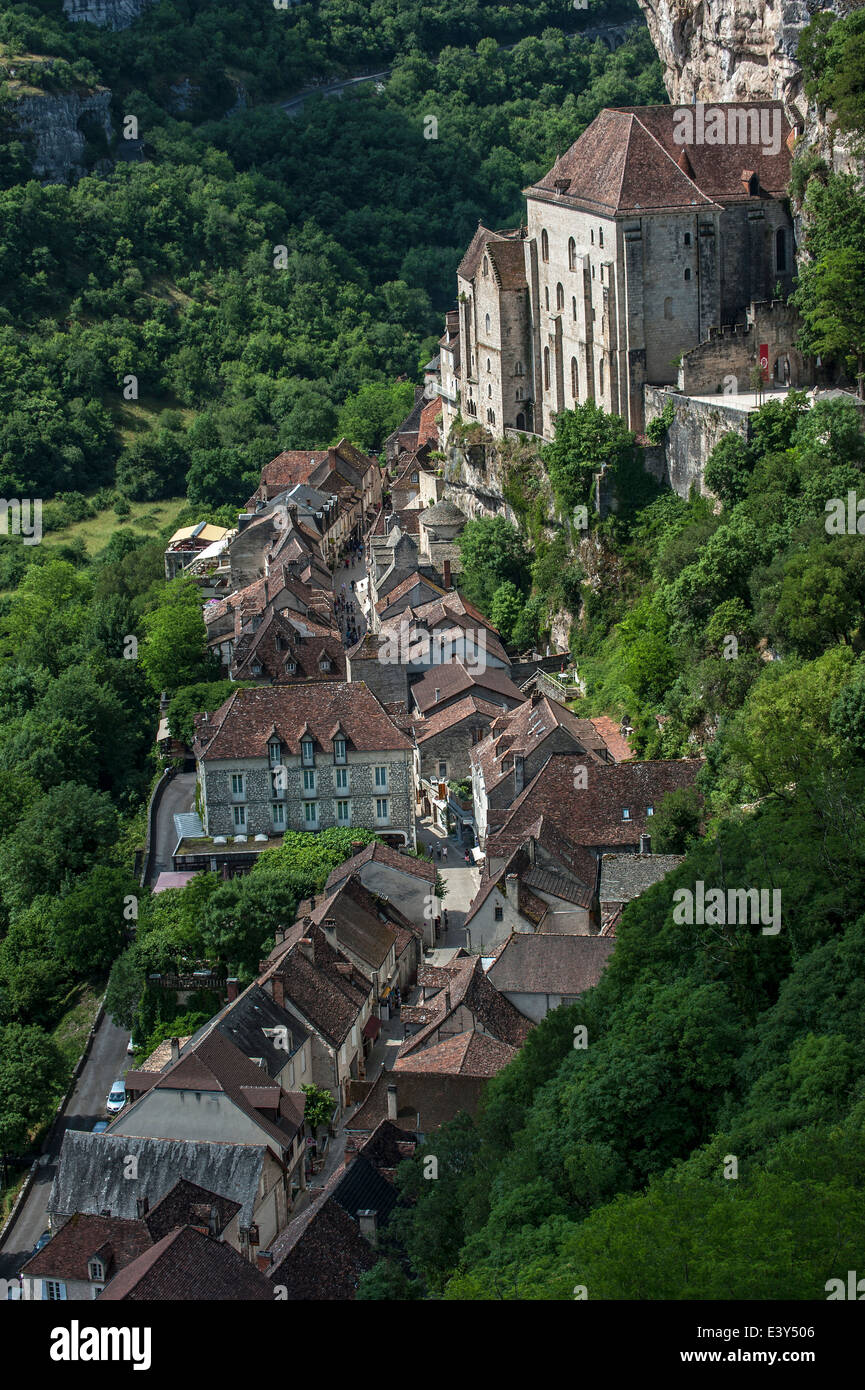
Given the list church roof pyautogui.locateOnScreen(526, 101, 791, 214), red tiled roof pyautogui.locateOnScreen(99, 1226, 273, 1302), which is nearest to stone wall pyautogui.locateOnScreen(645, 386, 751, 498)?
church roof pyautogui.locateOnScreen(526, 101, 791, 214)

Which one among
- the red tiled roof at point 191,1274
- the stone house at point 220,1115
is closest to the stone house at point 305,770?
the stone house at point 220,1115

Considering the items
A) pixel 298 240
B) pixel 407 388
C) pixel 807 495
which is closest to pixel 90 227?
pixel 298 240

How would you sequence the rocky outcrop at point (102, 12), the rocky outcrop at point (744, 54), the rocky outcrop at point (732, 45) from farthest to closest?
the rocky outcrop at point (102, 12) → the rocky outcrop at point (732, 45) → the rocky outcrop at point (744, 54)

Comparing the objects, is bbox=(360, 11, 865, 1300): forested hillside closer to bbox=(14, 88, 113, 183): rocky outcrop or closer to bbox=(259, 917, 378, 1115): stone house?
bbox=(259, 917, 378, 1115): stone house

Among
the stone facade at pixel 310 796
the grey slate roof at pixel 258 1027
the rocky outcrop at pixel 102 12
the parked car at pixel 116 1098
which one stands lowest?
the parked car at pixel 116 1098

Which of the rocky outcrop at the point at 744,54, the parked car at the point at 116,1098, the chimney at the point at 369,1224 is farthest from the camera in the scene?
the rocky outcrop at the point at 744,54

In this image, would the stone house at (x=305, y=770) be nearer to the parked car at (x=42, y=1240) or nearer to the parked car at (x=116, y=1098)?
the parked car at (x=116, y=1098)

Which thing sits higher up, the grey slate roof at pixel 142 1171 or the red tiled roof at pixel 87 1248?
the grey slate roof at pixel 142 1171

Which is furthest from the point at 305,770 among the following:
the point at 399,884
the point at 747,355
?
→ the point at 747,355
